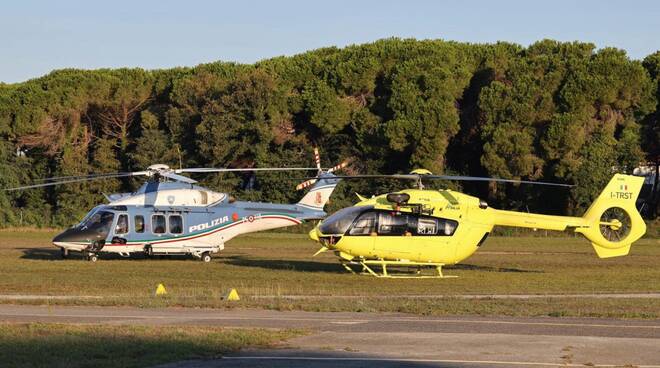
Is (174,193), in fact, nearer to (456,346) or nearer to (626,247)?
(626,247)

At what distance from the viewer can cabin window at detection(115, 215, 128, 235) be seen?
129 feet

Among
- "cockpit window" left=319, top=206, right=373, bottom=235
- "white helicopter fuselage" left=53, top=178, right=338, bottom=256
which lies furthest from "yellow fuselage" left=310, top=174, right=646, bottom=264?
"white helicopter fuselage" left=53, top=178, right=338, bottom=256

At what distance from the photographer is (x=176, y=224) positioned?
4062 cm

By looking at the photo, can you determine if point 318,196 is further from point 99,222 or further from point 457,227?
point 457,227

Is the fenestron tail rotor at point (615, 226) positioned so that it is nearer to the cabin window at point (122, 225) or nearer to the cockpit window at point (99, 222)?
the cabin window at point (122, 225)

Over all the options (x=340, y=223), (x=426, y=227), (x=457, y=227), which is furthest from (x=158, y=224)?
(x=457, y=227)

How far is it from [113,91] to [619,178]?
47.6m

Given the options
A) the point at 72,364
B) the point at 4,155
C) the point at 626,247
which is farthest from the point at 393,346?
the point at 4,155

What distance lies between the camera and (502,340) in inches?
693

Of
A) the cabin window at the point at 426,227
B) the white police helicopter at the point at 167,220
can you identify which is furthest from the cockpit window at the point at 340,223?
the white police helicopter at the point at 167,220

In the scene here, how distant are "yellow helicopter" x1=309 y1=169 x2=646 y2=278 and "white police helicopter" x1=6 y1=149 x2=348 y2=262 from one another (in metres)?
5.49

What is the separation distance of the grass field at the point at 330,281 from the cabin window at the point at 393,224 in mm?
1466

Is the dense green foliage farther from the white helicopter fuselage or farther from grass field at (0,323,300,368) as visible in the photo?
grass field at (0,323,300,368)

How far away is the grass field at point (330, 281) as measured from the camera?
24.1 meters
